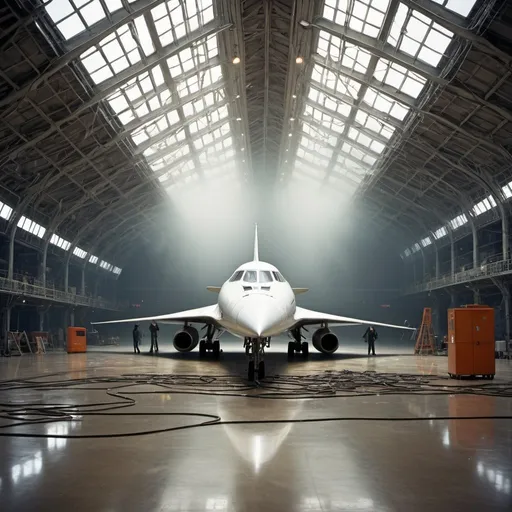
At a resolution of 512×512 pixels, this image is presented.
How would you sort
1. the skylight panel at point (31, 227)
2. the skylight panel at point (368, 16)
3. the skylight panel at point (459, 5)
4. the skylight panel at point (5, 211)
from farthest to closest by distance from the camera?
the skylight panel at point (31, 227) → the skylight panel at point (5, 211) → the skylight panel at point (368, 16) → the skylight panel at point (459, 5)

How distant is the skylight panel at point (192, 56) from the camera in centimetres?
2798

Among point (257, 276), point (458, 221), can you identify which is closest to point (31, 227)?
point (257, 276)

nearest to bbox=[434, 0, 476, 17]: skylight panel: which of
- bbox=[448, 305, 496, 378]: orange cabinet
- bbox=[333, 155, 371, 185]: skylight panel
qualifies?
bbox=[448, 305, 496, 378]: orange cabinet

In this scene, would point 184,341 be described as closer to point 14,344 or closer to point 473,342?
Result: point 14,344

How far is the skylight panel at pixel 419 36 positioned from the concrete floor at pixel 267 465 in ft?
60.8

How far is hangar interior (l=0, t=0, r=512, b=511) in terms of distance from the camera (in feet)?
18.6

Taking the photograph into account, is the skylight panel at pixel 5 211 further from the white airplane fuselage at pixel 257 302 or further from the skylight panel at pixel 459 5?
the skylight panel at pixel 459 5

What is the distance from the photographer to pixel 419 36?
2464cm

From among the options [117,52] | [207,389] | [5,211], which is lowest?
[207,389]

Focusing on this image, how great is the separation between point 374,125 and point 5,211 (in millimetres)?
22175

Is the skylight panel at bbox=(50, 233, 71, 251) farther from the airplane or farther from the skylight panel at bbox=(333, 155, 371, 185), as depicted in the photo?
the airplane

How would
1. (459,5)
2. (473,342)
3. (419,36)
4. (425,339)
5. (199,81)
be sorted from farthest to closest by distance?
(425,339) < (199,81) < (419,36) < (459,5) < (473,342)

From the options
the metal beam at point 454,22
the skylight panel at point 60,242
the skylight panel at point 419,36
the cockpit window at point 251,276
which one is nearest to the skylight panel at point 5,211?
the skylight panel at point 60,242

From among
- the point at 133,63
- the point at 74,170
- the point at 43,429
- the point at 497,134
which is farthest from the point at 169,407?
the point at 74,170
